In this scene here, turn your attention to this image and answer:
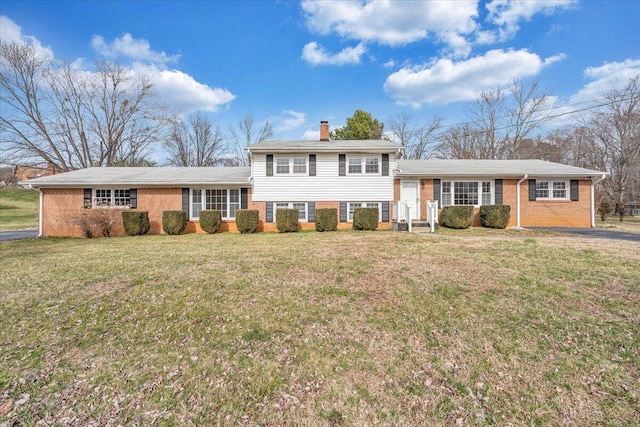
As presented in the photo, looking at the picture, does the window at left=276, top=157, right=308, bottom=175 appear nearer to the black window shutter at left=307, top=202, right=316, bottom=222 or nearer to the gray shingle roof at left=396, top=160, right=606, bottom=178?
the black window shutter at left=307, top=202, right=316, bottom=222

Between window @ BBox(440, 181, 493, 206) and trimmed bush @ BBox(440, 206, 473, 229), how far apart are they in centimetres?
125

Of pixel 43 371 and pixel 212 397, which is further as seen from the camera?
pixel 43 371

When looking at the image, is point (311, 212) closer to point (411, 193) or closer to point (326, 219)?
point (326, 219)

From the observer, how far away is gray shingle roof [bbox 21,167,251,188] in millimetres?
14211

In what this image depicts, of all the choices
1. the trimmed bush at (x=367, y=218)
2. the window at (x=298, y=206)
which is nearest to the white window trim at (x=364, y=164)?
the trimmed bush at (x=367, y=218)

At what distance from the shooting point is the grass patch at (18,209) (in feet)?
71.8

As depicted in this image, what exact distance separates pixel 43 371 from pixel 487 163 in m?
20.1

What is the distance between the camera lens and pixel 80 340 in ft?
11.9

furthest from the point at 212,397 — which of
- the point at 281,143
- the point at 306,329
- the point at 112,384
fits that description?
the point at 281,143

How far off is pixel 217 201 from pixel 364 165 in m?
8.06

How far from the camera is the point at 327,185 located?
578 inches

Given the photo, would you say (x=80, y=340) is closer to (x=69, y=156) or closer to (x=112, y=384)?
(x=112, y=384)

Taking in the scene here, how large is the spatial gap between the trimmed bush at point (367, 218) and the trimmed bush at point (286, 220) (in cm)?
315

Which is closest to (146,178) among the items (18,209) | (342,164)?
(342,164)
